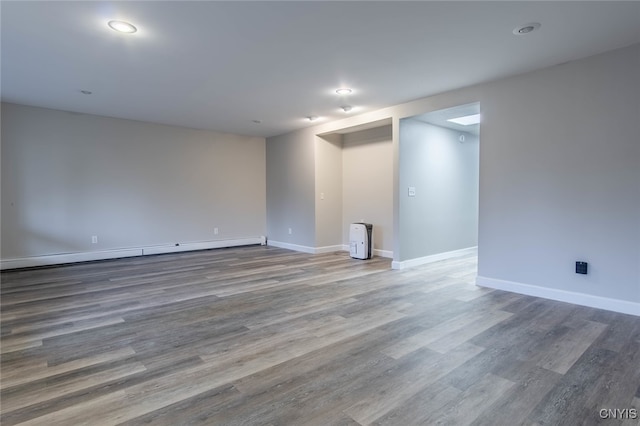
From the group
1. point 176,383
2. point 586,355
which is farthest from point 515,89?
point 176,383

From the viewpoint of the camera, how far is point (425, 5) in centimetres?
231

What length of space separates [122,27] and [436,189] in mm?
4737

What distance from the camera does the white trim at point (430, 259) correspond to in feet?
16.0

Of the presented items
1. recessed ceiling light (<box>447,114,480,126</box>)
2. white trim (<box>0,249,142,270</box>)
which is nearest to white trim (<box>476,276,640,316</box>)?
recessed ceiling light (<box>447,114,480,126</box>)

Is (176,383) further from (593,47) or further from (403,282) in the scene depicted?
(593,47)

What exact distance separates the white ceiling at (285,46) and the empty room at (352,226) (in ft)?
0.08

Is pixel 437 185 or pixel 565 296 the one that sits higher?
pixel 437 185

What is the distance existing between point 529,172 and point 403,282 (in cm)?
189

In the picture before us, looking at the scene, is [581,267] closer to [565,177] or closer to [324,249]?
[565,177]

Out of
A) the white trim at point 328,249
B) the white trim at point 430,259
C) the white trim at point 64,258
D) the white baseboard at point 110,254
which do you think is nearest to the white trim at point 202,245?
the white baseboard at point 110,254

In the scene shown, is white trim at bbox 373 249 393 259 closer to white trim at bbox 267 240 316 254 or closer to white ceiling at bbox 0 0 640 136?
white trim at bbox 267 240 316 254

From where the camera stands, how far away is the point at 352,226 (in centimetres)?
586

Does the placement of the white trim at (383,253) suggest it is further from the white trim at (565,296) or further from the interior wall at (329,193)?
the white trim at (565,296)

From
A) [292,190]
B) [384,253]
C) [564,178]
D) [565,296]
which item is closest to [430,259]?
[384,253]
